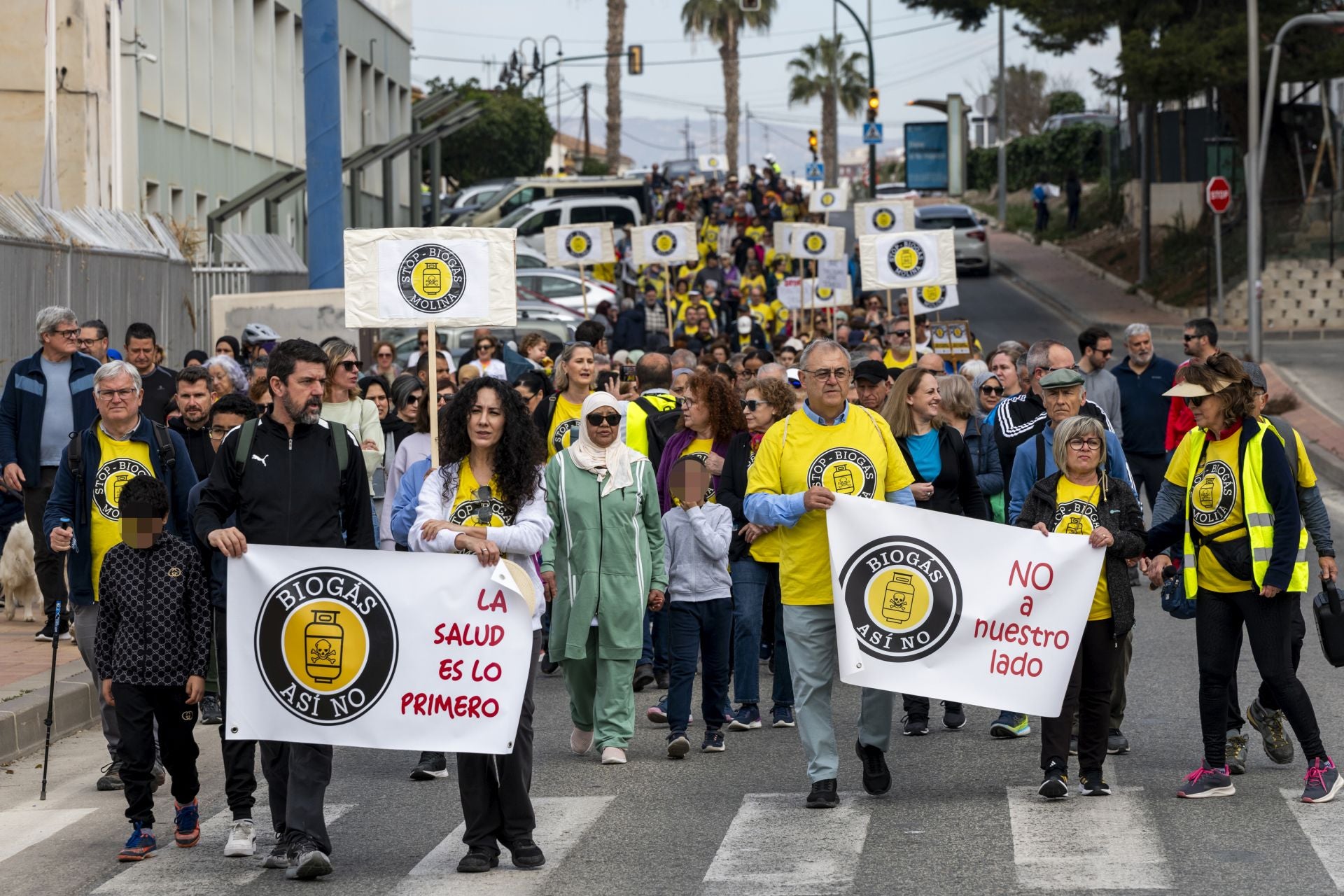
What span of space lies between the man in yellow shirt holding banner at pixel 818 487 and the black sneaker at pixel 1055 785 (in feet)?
2.26

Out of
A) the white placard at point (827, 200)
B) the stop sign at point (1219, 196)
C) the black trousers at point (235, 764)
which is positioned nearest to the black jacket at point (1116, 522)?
the black trousers at point (235, 764)

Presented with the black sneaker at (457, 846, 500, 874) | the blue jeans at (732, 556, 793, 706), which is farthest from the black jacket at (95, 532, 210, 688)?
the blue jeans at (732, 556, 793, 706)

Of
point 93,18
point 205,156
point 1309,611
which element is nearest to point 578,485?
point 1309,611

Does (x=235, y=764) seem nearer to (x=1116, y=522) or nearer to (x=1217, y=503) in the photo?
(x=1116, y=522)

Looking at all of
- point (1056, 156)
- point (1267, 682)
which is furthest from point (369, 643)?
point (1056, 156)

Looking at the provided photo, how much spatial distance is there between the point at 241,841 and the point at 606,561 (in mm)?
2422

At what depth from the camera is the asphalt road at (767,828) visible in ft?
22.4

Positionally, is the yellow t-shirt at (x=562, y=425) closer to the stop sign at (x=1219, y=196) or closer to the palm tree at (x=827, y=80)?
the stop sign at (x=1219, y=196)

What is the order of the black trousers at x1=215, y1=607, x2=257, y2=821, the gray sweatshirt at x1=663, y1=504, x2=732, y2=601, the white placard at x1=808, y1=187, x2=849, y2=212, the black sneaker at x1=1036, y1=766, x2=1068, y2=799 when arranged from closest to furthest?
the black trousers at x1=215, y1=607, x2=257, y2=821 < the black sneaker at x1=1036, y1=766, x2=1068, y2=799 < the gray sweatshirt at x1=663, y1=504, x2=732, y2=601 < the white placard at x1=808, y1=187, x2=849, y2=212

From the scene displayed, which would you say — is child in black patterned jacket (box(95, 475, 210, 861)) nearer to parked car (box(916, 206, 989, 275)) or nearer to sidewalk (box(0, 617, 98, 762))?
sidewalk (box(0, 617, 98, 762))

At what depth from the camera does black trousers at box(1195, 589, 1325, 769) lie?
7953mm

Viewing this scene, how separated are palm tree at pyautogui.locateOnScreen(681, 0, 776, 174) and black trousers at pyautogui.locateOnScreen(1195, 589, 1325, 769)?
69272 millimetres

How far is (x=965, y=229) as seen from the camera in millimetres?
48969

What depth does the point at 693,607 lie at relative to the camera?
9742mm
